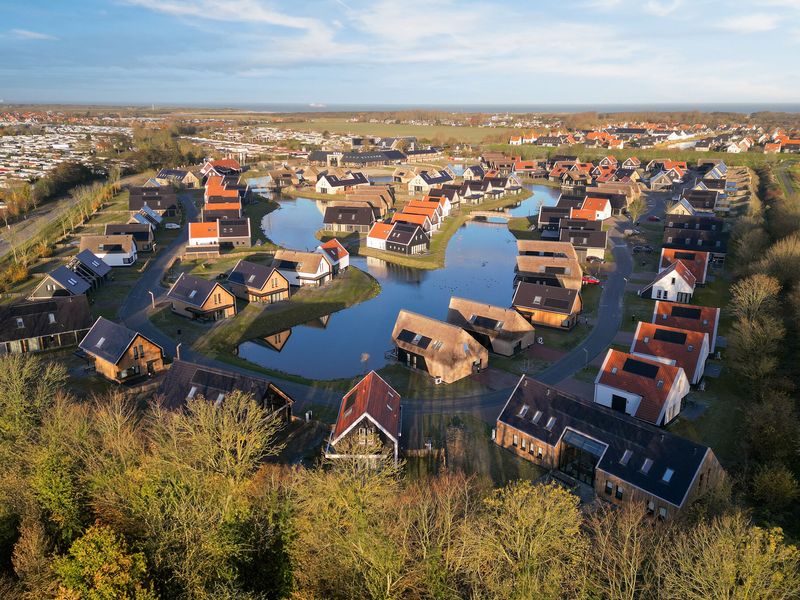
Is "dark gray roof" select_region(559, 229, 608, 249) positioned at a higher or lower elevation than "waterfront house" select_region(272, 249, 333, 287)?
higher

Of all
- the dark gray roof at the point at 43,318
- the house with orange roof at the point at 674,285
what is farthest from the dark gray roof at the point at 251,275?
the house with orange roof at the point at 674,285

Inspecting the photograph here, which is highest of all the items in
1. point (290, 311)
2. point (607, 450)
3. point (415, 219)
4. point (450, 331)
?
point (415, 219)

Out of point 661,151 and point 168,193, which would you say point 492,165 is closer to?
point 661,151

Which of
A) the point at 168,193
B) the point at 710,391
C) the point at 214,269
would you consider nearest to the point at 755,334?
the point at 710,391

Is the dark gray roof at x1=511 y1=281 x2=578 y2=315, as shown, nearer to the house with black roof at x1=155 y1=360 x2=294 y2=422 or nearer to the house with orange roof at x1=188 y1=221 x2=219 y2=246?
the house with black roof at x1=155 y1=360 x2=294 y2=422

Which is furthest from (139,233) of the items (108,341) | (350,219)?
(108,341)

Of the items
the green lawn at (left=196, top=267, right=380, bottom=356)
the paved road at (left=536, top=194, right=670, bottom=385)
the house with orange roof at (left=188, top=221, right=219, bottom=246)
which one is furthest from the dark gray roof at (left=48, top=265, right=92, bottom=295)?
the paved road at (left=536, top=194, right=670, bottom=385)

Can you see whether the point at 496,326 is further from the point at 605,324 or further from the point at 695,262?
the point at 695,262
